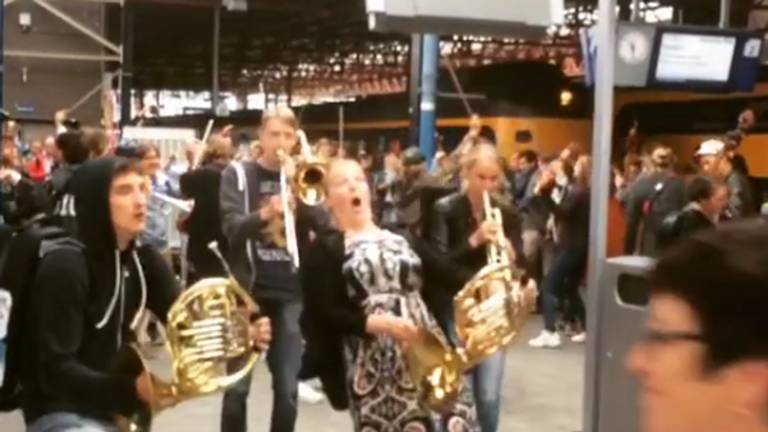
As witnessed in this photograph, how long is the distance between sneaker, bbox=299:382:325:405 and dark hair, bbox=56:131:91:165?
202cm

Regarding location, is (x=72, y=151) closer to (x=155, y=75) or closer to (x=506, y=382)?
(x=506, y=382)

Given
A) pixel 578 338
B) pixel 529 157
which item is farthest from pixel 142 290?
pixel 529 157

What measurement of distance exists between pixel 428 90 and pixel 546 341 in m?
4.46

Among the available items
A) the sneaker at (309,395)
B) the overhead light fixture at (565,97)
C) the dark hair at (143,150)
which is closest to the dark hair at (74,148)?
the dark hair at (143,150)

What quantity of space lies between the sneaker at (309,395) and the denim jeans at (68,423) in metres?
5.22

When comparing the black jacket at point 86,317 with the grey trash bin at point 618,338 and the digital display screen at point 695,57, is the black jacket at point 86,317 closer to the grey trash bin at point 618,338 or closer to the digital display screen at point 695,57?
the grey trash bin at point 618,338

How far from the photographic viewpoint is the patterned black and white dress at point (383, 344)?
4.53 meters

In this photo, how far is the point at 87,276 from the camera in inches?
143

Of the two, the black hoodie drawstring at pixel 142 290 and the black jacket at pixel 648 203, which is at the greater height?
the black hoodie drawstring at pixel 142 290

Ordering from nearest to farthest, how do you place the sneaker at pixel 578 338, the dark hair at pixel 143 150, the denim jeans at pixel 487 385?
the dark hair at pixel 143 150
the denim jeans at pixel 487 385
the sneaker at pixel 578 338

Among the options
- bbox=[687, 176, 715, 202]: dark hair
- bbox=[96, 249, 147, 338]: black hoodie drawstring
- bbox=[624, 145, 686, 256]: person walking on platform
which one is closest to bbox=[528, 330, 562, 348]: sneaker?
bbox=[624, 145, 686, 256]: person walking on platform

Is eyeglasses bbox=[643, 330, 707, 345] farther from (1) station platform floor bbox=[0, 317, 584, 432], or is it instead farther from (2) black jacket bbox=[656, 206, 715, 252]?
(1) station platform floor bbox=[0, 317, 584, 432]

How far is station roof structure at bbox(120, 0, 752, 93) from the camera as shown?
80.9 ft

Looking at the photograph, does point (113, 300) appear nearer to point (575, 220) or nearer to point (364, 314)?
point (364, 314)
